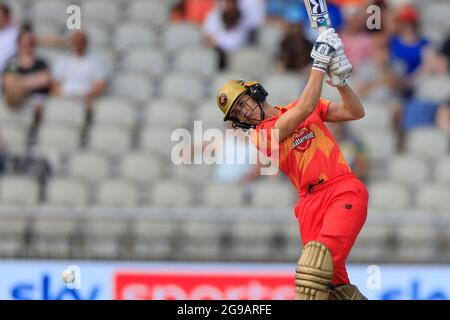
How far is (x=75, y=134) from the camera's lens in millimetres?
14852

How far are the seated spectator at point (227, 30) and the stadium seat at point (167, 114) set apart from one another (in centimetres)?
109

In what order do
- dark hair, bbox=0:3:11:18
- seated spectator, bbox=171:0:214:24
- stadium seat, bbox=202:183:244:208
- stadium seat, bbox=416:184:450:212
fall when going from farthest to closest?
seated spectator, bbox=171:0:214:24, dark hair, bbox=0:3:11:18, stadium seat, bbox=202:183:244:208, stadium seat, bbox=416:184:450:212

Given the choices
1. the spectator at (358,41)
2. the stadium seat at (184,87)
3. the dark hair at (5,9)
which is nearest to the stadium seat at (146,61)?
the stadium seat at (184,87)

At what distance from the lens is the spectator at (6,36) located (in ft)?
51.3

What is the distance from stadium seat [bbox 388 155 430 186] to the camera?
46.9 ft

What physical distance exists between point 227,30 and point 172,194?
2.86 metres

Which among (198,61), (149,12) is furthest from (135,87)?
(149,12)

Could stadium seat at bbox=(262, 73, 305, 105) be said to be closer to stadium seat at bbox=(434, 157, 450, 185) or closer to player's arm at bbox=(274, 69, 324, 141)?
stadium seat at bbox=(434, 157, 450, 185)

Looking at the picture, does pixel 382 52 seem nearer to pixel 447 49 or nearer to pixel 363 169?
pixel 447 49

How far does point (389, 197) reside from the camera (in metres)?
13.9

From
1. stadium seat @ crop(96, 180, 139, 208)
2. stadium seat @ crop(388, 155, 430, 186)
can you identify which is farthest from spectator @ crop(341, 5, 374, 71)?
stadium seat @ crop(96, 180, 139, 208)

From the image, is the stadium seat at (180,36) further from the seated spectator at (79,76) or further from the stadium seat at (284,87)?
the stadium seat at (284,87)

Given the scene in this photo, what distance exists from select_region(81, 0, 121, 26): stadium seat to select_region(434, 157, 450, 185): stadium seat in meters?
4.96
